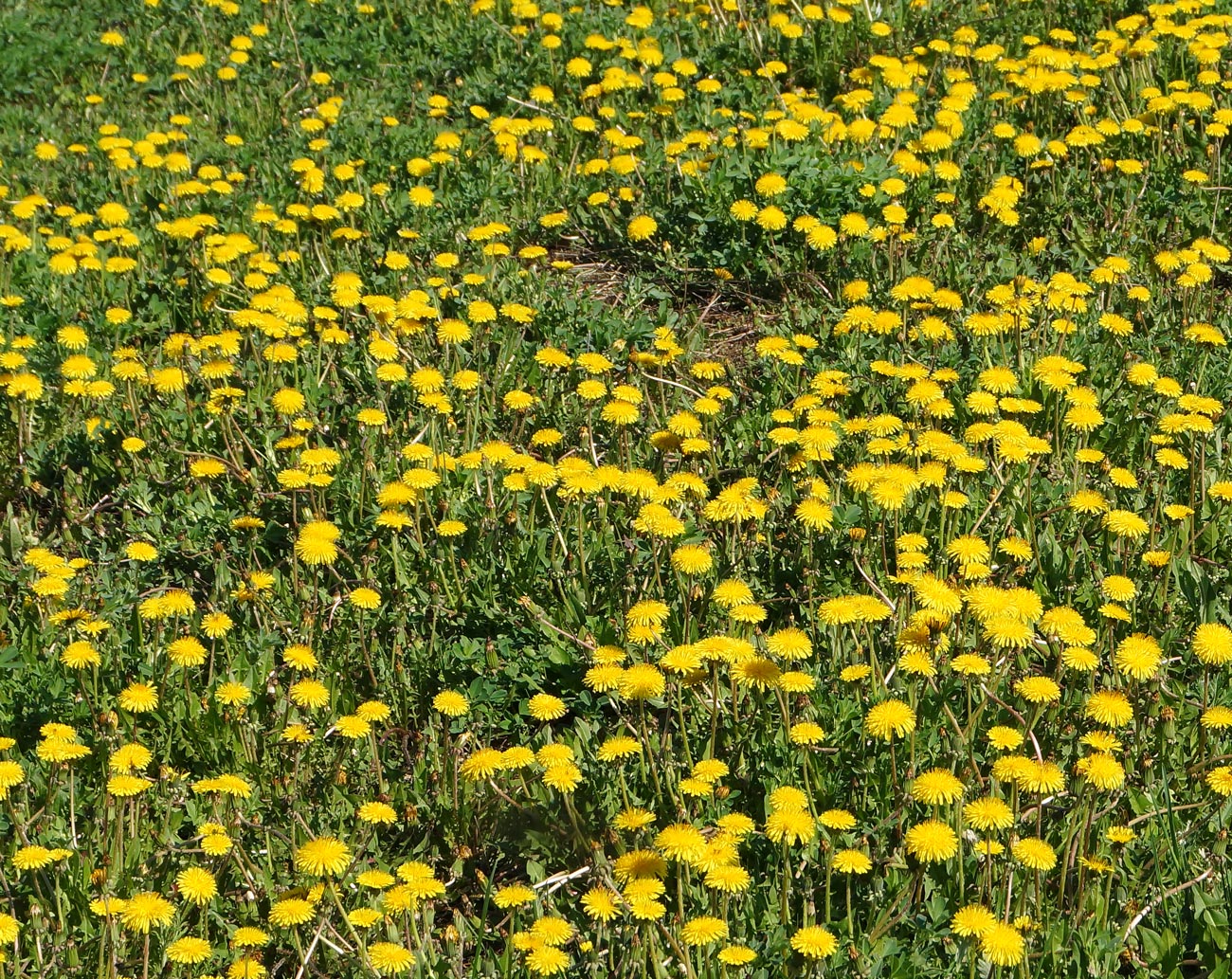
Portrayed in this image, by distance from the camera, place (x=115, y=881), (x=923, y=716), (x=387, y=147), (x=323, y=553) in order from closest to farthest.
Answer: (x=115, y=881), (x=923, y=716), (x=323, y=553), (x=387, y=147)

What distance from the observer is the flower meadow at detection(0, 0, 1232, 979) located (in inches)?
131

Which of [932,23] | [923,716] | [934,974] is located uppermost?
[932,23]

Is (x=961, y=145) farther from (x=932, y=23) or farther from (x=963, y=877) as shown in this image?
(x=963, y=877)

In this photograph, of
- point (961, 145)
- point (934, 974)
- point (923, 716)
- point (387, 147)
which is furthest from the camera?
point (387, 147)

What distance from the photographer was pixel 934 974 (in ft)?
10.4

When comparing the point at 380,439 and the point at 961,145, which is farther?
the point at 961,145

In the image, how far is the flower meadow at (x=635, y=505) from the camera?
332cm

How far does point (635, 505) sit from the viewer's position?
15.5ft

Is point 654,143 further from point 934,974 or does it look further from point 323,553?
point 934,974

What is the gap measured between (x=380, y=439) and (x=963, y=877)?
2697mm

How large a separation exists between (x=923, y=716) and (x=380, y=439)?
7.47 feet

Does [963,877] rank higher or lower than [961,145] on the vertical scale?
lower

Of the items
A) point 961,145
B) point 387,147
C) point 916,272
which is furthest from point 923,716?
point 387,147

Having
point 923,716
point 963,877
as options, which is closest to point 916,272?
point 923,716
